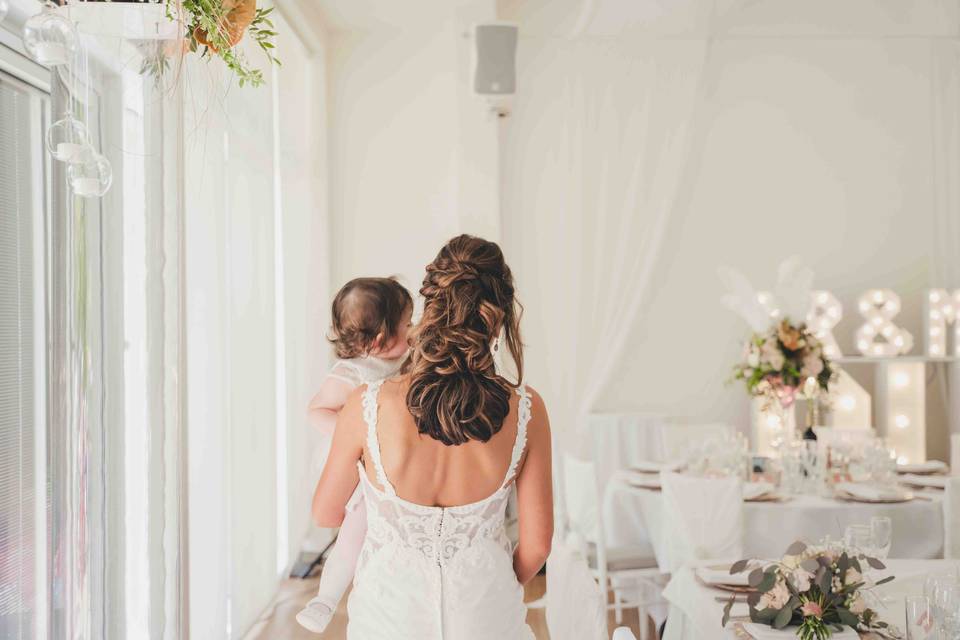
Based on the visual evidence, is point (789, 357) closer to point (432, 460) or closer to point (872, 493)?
point (872, 493)

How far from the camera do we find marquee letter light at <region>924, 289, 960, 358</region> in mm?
5691

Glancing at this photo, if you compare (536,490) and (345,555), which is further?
(345,555)

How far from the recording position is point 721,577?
8.10ft

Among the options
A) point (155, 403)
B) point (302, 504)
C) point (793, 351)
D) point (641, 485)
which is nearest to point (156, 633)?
point (155, 403)

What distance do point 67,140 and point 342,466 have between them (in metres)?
0.81

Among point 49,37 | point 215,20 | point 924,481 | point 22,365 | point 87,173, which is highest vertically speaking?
point 215,20

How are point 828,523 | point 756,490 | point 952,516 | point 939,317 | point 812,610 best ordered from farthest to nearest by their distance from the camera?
point 939,317
point 756,490
point 828,523
point 952,516
point 812,610

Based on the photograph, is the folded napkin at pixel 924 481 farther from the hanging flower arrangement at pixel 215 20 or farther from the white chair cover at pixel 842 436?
the hanging flower arrangement at pixel 215 20

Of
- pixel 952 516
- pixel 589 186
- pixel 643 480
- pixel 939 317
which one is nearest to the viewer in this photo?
pixel 952 516

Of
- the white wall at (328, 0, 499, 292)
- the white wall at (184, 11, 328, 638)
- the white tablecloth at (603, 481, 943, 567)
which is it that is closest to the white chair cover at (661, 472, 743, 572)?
the white tablecloth at (603, 481, 943, 567)

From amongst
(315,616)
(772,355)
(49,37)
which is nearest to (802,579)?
(315,616)

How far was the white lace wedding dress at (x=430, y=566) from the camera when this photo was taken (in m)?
1.79

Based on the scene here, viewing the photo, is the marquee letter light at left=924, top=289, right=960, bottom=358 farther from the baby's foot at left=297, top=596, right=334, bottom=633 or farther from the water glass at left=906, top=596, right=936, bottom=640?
the baby's foot at left=297, top=596, right=334, bottom=633

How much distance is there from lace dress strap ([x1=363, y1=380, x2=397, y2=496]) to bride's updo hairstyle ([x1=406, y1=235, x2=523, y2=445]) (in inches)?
3.8
